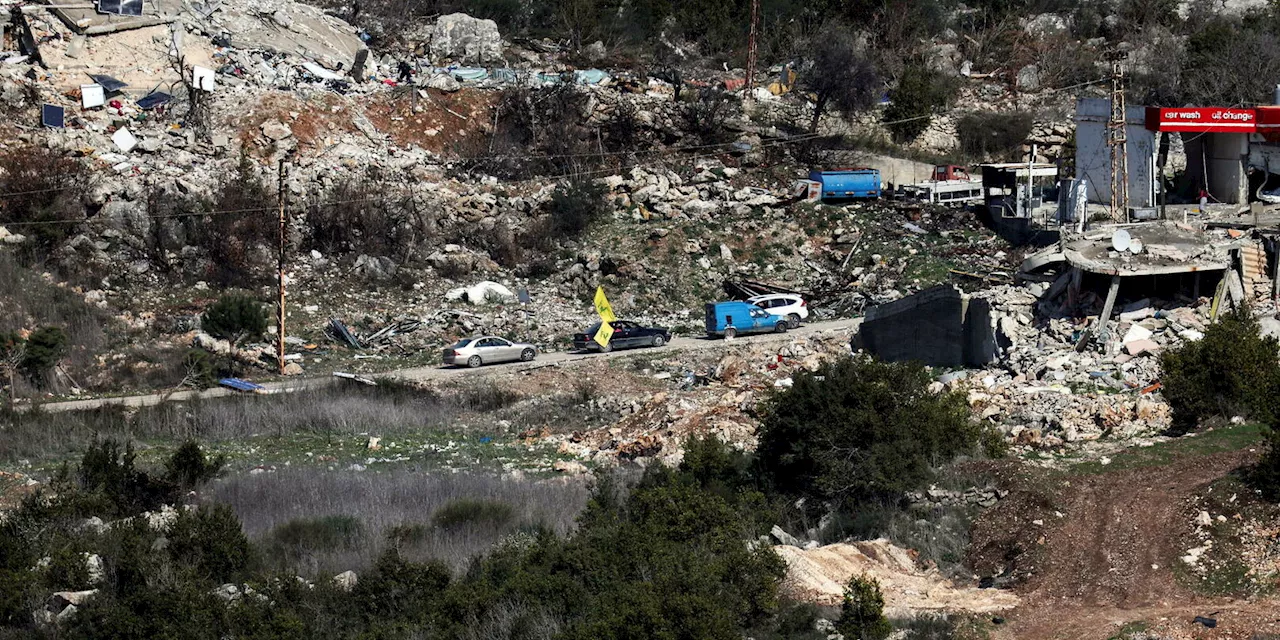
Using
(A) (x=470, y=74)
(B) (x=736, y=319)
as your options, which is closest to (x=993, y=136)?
(A) (x=470, y=74)

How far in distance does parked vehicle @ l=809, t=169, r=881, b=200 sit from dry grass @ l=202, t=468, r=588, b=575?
83.3 feet

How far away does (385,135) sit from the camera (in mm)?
49500

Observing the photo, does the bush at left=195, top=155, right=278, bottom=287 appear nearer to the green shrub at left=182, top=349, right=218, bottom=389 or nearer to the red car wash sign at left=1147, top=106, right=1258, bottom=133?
the green shrub at left=182, top=349, right=218, bottom=389

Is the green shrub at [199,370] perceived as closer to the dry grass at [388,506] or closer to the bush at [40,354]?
the bush at [40,354]

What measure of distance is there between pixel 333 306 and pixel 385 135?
9899 millimetres

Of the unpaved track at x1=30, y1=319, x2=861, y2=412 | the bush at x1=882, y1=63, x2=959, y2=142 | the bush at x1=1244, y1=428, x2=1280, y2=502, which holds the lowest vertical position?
the unpaved track at x1=30, y1=319, x2=861, y2=412

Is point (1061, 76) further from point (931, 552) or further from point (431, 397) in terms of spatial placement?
point (931, 552)

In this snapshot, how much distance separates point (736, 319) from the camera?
39594 mm

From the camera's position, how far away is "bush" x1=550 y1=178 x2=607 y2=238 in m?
46.0

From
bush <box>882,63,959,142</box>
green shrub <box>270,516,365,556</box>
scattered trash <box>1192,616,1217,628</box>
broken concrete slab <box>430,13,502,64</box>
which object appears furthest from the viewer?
broken concrete slab <box>430,13,502,64</box>

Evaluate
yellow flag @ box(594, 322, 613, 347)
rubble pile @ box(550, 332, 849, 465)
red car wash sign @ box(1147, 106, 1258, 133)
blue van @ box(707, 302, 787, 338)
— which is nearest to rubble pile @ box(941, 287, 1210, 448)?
rubble pile @ box(550, 332, 849, 465)

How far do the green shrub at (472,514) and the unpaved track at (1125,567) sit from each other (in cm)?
809

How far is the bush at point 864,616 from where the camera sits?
1499 centimetres

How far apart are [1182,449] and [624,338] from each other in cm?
1945
